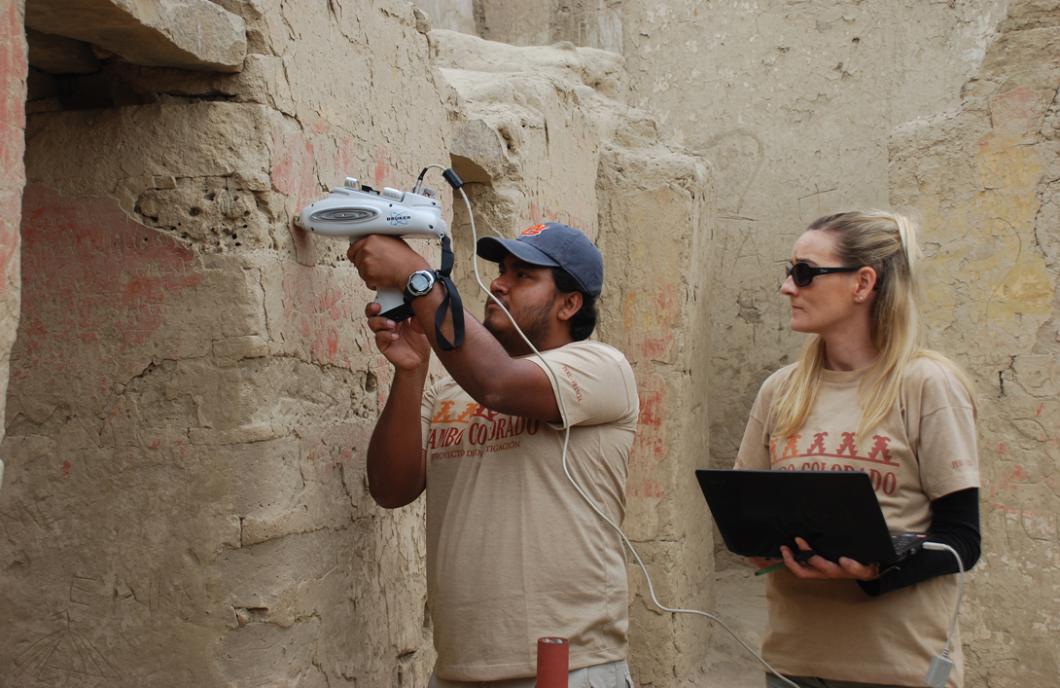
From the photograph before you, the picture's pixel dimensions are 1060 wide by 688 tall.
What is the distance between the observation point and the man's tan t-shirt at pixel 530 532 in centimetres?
244

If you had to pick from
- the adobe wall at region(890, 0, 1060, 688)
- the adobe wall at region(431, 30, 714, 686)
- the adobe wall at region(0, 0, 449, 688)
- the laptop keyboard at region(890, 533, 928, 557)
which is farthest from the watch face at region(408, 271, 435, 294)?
the adobe wall at region(890, 0, 1060, 688)

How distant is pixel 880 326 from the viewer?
256 centimetres

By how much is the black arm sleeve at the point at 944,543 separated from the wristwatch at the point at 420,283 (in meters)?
1.03

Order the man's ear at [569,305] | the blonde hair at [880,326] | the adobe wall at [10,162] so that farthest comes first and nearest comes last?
the man's ear at [569,305]
the blonde hair at [880,326]
the adobe wall at [10,162]

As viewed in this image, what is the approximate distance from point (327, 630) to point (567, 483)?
2.21 ft

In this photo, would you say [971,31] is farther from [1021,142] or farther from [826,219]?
[826,219]

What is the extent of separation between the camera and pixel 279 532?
2.57 metres

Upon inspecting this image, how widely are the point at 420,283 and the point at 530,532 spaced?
0.54 metres

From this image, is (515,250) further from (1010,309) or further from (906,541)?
(1010,309)

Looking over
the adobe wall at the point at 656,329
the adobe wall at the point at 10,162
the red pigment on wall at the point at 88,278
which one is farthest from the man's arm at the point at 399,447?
the adobe wall at the point at 656,329

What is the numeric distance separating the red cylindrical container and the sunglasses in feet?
3.13

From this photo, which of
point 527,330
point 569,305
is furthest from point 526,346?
point 569,305

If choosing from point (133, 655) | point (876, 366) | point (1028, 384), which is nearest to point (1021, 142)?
point (1028, 384)

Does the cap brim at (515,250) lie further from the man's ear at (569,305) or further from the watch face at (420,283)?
the watch face at (420,283)
